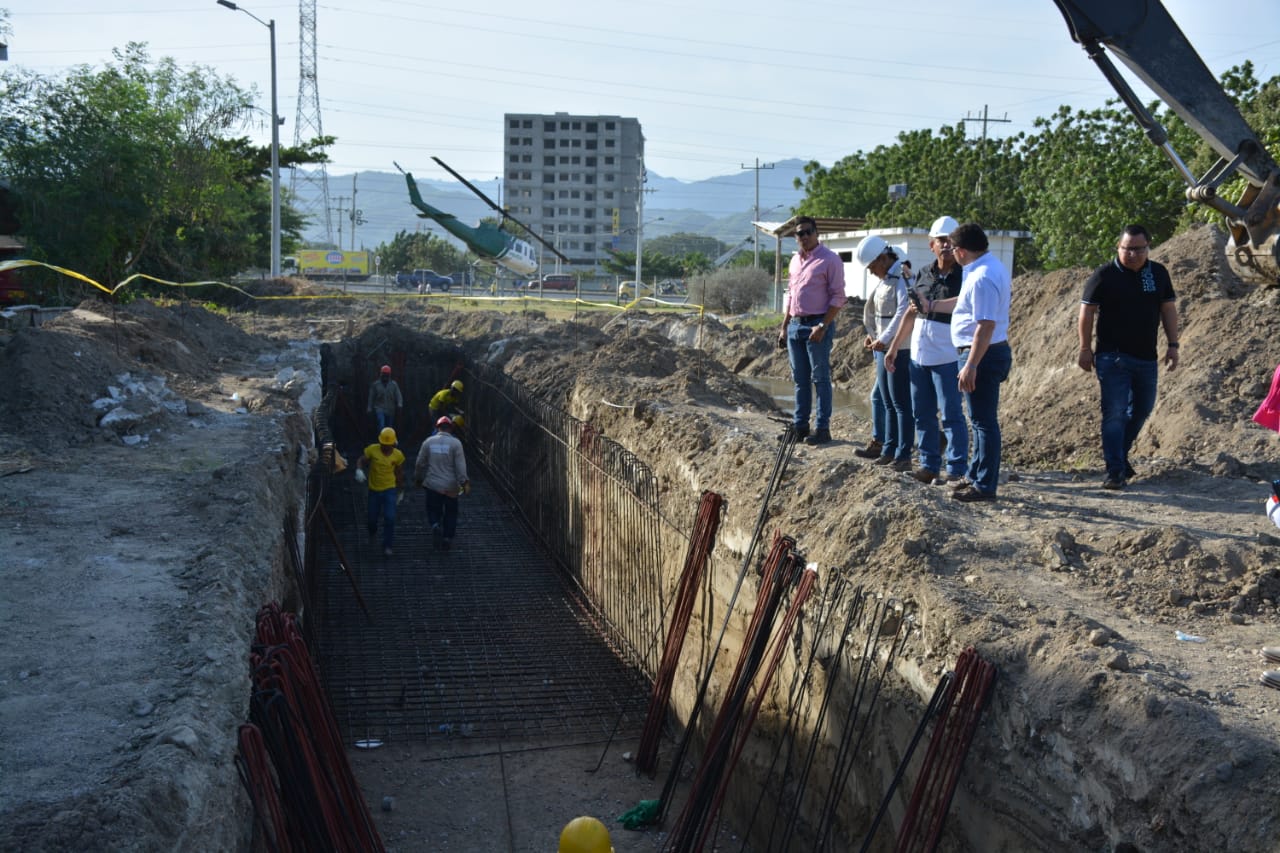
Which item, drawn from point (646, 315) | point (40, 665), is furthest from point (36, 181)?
point (40, 665)

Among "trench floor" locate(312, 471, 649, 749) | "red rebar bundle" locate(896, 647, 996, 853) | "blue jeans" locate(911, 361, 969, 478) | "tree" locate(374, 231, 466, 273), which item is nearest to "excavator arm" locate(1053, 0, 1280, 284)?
Result: "blue jeans" locate(911, 361, 969, 478)

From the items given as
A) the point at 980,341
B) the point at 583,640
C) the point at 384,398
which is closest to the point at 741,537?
the point at 980,341

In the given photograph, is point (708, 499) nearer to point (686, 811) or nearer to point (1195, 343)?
point (686, 811)

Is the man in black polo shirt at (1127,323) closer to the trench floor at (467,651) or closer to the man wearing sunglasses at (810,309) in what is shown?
the man wearing sunglasses at (810,309)

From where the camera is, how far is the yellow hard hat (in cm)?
469

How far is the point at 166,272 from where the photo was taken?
28.0 m

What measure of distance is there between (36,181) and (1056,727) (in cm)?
2213

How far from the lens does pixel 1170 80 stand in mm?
7152

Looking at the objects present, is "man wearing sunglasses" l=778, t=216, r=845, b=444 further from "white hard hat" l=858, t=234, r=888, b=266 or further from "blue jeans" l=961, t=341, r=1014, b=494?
"blue jeans" l=961, t=341, r=1014, b=494

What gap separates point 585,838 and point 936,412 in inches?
136

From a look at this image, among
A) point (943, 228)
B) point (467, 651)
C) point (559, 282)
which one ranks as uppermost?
point (943, 228)

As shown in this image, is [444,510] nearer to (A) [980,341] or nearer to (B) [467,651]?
(B) [467,651]

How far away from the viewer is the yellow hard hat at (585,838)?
15.4 feet

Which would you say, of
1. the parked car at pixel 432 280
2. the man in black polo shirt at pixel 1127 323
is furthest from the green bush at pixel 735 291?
the man in black polo shirt at pixel 1127 323
